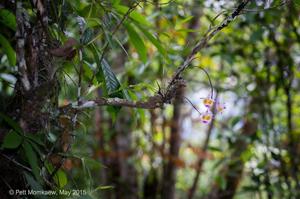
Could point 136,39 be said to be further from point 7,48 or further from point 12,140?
point 12,140

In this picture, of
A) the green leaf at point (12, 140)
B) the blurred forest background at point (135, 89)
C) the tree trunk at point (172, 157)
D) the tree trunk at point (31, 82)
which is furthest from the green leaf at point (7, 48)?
the tree trunk at point (172, 157)

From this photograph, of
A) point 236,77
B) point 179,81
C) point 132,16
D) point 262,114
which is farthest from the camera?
point 236,77

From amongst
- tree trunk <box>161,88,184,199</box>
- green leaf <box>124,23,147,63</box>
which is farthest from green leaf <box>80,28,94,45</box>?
tree trunk <box>161,88,184,199</box>

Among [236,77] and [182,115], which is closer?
[236,77]

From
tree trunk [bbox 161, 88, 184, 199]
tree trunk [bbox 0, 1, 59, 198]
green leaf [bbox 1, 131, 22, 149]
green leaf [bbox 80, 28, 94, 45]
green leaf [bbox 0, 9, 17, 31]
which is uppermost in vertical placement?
green leaf [bbox 0, 9, 17, 31]

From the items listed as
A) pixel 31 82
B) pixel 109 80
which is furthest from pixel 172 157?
pixel 31 82

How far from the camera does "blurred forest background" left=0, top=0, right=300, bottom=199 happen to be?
2.35 feet

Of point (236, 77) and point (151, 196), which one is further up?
point (236, 77)

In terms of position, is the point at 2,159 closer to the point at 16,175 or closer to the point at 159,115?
the point at 16,175

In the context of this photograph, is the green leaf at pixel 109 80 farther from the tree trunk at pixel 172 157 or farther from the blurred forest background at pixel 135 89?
the tree trunk at pixel 172 157

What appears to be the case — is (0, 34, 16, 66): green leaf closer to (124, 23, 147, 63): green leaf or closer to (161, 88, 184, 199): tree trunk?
(124, 23, 147, 63): green leaf

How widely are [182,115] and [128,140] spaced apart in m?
0.36

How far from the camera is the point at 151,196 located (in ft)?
7.64

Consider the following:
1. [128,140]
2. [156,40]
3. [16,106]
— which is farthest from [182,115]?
[16,106]
